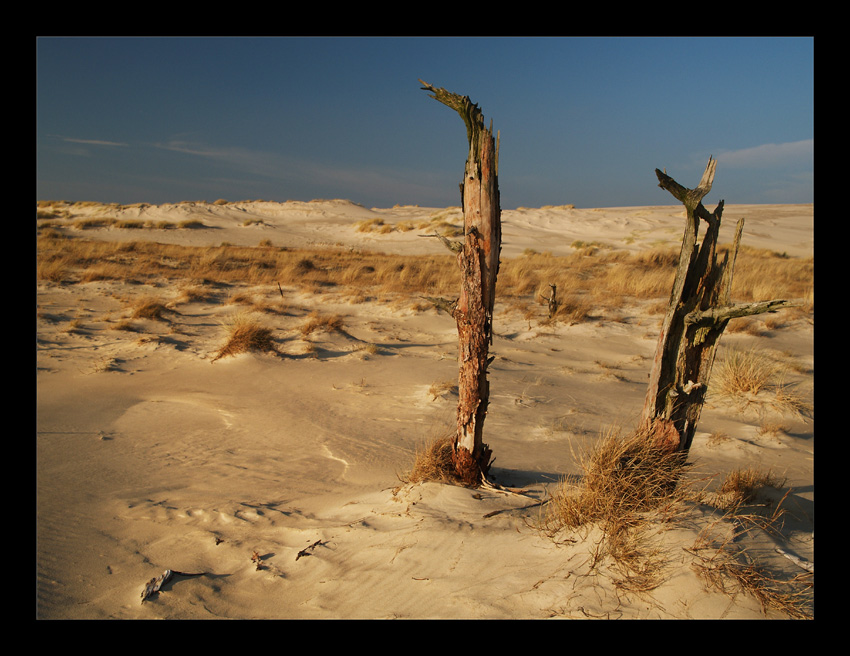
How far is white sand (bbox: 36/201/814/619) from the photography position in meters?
2.70

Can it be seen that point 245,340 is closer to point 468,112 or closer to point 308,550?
point 308,550

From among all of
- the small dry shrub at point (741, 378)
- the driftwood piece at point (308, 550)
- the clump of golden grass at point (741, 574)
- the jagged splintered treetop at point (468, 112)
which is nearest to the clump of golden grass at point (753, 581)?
the clump of golden grass at point (741, 574)

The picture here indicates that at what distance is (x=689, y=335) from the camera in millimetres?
3432

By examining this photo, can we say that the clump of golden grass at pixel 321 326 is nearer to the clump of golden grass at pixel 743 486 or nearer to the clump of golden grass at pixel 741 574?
the clump of golden grass at pixel 743 486

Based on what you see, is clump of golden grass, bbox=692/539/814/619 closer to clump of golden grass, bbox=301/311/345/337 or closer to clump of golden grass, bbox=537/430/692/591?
clump of golden grass, bbox=537/430/692/591

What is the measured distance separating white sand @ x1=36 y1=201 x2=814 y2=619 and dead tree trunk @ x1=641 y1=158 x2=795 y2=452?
35.4 inches

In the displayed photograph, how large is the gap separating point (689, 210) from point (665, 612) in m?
2.34

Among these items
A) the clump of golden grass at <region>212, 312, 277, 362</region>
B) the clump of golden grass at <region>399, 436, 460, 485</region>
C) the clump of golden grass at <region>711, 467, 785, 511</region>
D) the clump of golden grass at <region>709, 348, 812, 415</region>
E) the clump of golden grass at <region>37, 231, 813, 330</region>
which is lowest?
the clump of golden grass at <region>711, 467, 785, 511</region>

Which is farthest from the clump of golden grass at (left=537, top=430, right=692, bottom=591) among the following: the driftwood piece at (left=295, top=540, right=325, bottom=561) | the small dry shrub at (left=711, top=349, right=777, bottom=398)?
the small dry shrub at (left=711, top=349, right=777, bottom=398)

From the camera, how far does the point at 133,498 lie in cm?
416

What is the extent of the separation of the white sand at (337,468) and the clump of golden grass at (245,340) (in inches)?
6.7

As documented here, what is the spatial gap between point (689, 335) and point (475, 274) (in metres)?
1.52

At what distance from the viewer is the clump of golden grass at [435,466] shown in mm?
3961

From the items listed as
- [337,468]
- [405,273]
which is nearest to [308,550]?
[337,468]
